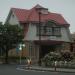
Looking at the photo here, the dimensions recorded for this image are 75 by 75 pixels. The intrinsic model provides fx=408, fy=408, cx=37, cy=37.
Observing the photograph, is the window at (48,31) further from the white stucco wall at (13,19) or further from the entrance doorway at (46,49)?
the white stucco wall at (13,19)

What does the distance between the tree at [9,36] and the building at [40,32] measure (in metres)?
5.09

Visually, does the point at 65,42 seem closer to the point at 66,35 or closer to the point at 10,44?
the point at 66,35

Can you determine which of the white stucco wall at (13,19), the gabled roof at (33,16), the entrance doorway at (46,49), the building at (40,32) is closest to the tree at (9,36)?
the building at (40,32)

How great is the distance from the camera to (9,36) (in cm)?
→ 7256

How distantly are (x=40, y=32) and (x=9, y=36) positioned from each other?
8033 millimetres

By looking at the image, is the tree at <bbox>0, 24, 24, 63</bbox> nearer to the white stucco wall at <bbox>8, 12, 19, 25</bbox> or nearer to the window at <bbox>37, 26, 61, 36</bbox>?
the window at <bbox>37, 26, 61, 36</bbox>

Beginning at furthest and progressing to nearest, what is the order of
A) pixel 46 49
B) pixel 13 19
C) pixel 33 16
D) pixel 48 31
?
1. pixel 13 19
2. pixel 33 16
3. pixel 46 49
4. pixel 48 31

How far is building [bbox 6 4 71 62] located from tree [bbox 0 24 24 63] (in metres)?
5.09

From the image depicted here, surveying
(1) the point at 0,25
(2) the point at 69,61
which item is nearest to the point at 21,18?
(1) the point at 0,25

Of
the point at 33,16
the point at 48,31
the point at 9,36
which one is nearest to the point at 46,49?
the point at 48,31

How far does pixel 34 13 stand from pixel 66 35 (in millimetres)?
7925

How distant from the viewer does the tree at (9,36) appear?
2847 inches

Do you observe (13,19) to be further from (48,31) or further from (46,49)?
(46,49)

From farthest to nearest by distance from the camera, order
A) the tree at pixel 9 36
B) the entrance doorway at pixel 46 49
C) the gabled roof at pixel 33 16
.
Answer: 1. the entrance doorway at pixel 46 49
2. the gabled roof at pixel 33 16
3. the tree at pixel 9 36
